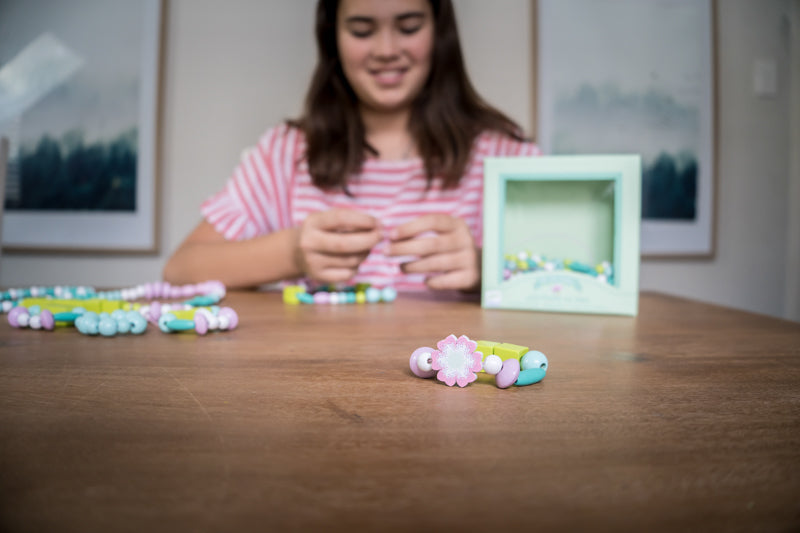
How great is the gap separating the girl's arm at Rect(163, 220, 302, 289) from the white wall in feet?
2.73

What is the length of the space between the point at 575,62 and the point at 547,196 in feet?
4.53

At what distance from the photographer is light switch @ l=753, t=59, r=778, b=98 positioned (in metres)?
2.10

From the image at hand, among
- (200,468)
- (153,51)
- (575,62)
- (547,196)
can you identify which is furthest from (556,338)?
(153,51)

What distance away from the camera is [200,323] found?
0.63m

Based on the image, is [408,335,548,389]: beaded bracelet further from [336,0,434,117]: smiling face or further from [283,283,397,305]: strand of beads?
[336,0,434,117]: smiling face

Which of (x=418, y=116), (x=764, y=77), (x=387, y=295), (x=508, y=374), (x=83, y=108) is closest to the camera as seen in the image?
(x=508, y=374)

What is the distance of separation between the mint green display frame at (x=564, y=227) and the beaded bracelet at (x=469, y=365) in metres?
0.41

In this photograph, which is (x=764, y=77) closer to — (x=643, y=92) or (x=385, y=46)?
(x=643, y=92)

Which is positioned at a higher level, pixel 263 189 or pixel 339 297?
pixel 263 189

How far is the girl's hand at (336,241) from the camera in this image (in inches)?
37.6

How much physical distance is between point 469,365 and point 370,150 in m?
1.07

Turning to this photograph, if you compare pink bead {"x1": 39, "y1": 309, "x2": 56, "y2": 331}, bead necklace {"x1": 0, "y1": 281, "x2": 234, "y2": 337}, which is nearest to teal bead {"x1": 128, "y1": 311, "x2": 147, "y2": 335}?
bead necklace {"x1": 0, "y1": 281, "x2": 234, "y2": 337}

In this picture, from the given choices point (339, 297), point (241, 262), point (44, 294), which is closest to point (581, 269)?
point (339, 297)

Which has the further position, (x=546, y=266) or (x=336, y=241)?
(x=336, y=241)
